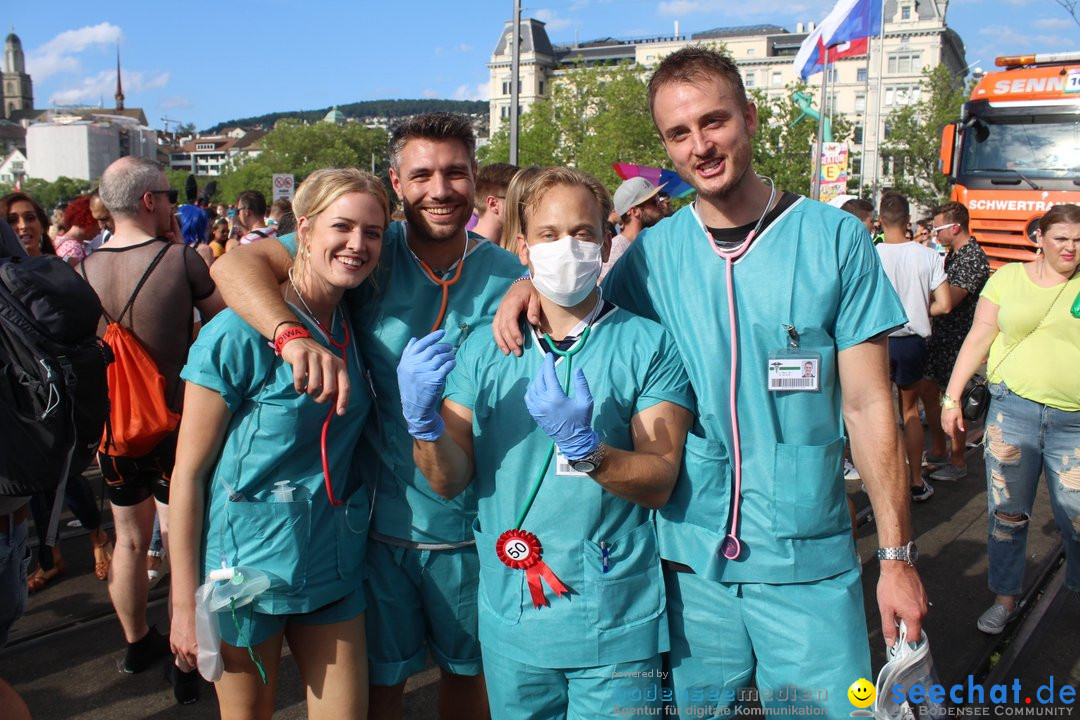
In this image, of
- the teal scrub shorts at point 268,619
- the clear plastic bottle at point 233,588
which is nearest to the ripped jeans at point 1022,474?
the teal scrub shorts at point 268,619

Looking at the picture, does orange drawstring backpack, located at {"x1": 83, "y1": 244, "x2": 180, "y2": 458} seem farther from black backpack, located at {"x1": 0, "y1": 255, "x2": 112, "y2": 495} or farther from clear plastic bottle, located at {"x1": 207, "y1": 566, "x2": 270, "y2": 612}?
clear plastic bottle, located at {"x1": 207, "y1": 566, "x2": 270, "y2": 612}

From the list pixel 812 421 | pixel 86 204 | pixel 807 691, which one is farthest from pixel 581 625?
pixel 86 204

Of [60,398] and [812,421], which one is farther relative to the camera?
[60,398]

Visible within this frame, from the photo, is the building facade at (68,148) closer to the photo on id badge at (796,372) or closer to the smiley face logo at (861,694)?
the photo on id badge at (796,372)

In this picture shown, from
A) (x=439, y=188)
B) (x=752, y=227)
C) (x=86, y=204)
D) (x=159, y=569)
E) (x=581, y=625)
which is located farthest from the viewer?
(x=86, y=204)

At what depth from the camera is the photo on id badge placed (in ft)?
7.02

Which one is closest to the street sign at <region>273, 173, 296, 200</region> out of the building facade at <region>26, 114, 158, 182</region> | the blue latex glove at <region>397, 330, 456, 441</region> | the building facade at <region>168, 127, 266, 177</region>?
the blue latex glove at <region>397, 330, 456, 441</region>

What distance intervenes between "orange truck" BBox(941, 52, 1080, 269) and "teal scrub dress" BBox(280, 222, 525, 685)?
34.5 feet

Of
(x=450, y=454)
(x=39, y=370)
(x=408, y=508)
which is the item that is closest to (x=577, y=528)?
(x=450, y=454)

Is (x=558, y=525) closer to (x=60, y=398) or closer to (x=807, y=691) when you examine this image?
(x=807, y=691)

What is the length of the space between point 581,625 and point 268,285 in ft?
4.24

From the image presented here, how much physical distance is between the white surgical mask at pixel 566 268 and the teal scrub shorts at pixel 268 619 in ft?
3.78

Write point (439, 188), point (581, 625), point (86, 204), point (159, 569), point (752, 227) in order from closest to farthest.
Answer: point (581, 625), point (752, 227), point (439, 188), point (159, 569), point (86, 204)

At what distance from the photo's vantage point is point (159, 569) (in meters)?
4.78
